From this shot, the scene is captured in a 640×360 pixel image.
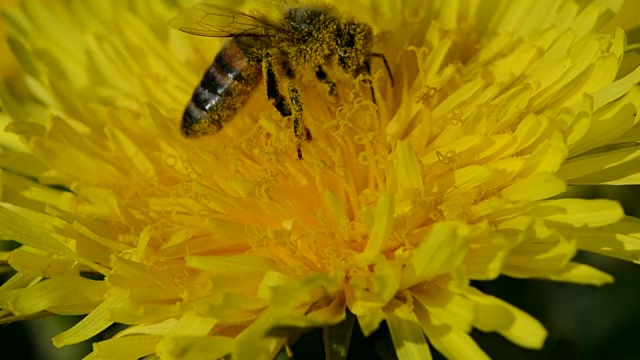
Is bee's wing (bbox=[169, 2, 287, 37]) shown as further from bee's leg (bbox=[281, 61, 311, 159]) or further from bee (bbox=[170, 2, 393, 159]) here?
bee's leg (bbox=[281, 61, 311, 159])

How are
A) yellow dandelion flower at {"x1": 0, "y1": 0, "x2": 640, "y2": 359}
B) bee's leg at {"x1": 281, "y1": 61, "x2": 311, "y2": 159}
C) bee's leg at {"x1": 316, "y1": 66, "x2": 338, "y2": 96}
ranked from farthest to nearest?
bee's leg at {"x1": 316, "y1": 66, "x2": 338, "y2": 96}, bee's leg at {"x1": 281, "y1": 61, "x2": 311, "y2": 159}, yellow dandelion flower at {"x1": 0, "y1": 0, "x2": 640, "y2": 359}

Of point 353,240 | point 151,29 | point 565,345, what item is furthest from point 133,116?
point 565,345

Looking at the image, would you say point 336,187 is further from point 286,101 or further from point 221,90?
point 221,90

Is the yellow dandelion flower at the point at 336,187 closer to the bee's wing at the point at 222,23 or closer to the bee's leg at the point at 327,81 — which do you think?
the bee's leg at the point at 327,81

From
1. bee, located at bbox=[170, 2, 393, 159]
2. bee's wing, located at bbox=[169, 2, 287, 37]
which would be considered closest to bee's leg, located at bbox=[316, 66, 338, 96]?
bee, located at bbox=[170, 2, 393, 159]

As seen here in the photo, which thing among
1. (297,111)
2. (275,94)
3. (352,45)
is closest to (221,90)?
(275,94)

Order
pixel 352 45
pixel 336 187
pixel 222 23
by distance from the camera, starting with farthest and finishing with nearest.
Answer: pixel 222 23 → pixel 352 45 → pixel 336 187
